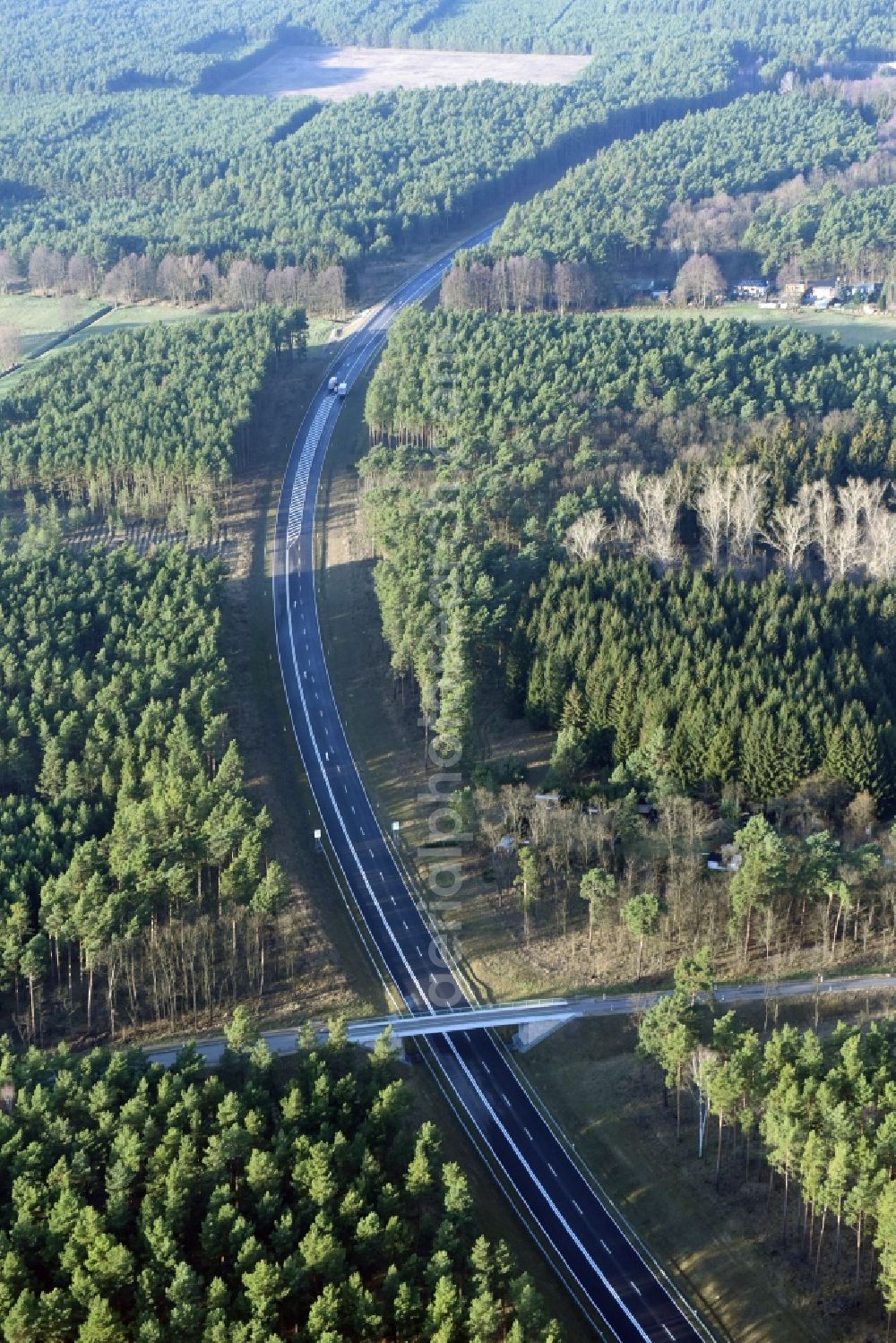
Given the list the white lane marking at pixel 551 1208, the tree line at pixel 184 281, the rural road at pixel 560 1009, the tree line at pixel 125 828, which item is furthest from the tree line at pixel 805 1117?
the tree line at pixel 184 281

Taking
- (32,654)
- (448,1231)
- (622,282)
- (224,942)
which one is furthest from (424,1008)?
(622,282)

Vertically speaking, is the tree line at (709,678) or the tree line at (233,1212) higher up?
the tree line at (709,678)

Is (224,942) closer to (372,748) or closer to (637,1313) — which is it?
(372,748)

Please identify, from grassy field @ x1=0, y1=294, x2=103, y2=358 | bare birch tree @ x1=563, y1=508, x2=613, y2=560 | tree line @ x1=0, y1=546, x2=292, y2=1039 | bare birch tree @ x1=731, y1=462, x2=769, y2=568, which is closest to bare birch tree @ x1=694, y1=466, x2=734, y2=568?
bare birch tree @ x1=731, y1=462, x2=769, y2=568

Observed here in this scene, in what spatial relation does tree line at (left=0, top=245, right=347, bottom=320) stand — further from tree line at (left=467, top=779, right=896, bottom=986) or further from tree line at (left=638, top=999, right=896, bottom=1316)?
tree line at (left=638, top=999, right=896, bottom=1316)

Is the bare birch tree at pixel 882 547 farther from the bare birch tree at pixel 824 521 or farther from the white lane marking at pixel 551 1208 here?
the white lane marking at pixel 551 1208
